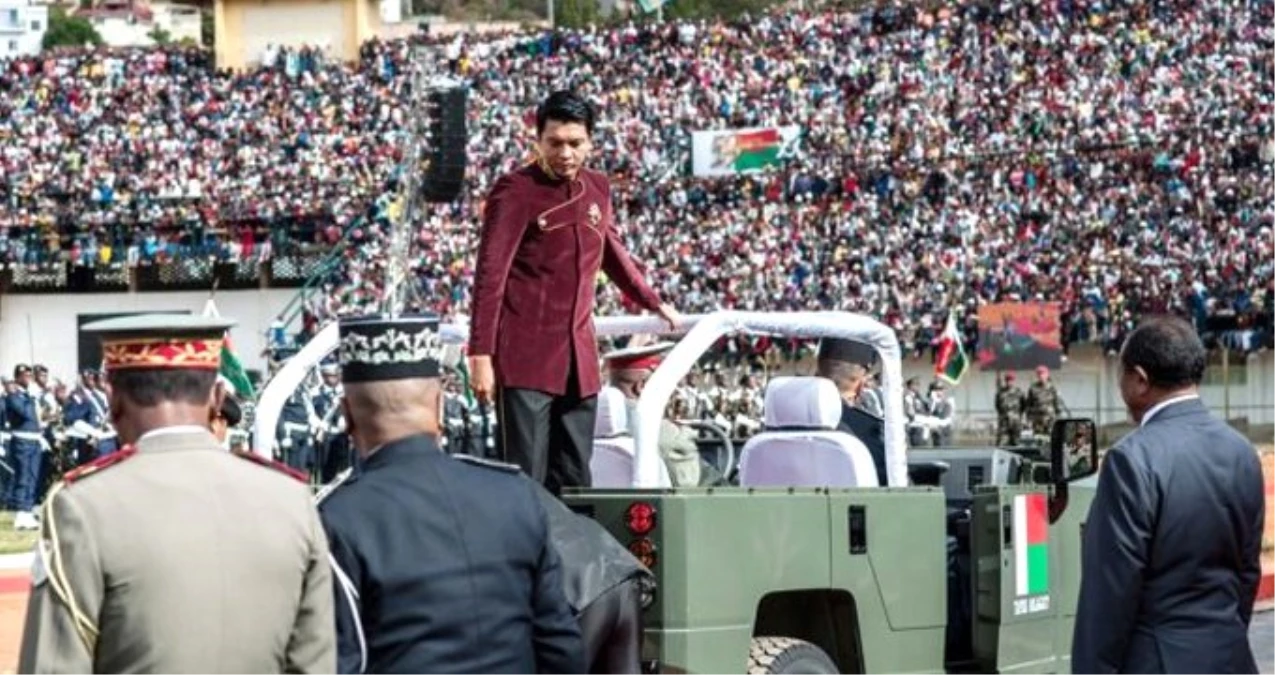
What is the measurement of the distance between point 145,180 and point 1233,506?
51803 millimetres

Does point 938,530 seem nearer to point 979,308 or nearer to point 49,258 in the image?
point 979,308

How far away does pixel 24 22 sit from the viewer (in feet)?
436

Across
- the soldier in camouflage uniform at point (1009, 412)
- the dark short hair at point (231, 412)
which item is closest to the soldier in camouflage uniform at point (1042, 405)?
the soldier in camouflage uniform at point (1009, 412)

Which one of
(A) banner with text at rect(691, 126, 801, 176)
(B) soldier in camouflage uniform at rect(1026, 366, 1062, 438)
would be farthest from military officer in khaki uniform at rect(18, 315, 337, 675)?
(A) banner with text at rect(691, 126, 801, 176)

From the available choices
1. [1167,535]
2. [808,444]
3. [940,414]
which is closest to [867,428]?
[808,444]

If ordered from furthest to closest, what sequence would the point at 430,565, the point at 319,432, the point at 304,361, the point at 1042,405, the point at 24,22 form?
1. the point at 24,22
2. the point at 1042,405
3. the point at 319,432
4. the point at 304,361
5. the point at 430,565

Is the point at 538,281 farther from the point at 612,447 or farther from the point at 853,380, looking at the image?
the point at 853,380

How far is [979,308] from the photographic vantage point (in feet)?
149

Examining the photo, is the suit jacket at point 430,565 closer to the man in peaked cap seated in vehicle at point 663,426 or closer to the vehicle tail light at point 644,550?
the vehicle tail light at point 644,550

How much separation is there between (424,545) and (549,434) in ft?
10.4

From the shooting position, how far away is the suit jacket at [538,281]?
8.24m

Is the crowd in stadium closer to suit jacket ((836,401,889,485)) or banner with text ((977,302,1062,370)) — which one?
banner with text ((977,302,1062,370))

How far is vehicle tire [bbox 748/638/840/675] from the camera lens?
27.3ft

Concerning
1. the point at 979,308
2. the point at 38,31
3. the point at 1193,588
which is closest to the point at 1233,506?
the point at 1193,588
